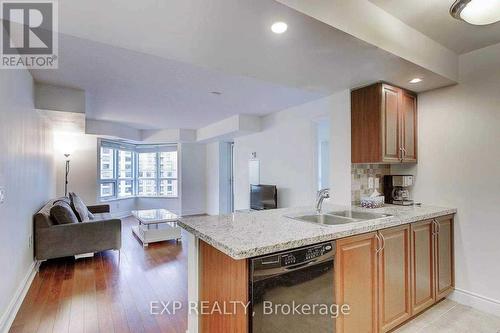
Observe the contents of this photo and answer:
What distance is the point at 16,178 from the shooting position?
256 cm

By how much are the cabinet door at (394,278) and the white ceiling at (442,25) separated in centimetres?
167

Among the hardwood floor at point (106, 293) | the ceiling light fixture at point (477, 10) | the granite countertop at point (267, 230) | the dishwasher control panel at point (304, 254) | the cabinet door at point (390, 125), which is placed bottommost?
the hardwood floor at point (106, 293)

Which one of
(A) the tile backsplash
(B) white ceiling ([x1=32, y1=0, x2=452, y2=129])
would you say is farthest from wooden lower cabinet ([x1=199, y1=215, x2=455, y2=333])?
(B) white ceiling ([x1=32, y1=0, x2=452, y2=129])

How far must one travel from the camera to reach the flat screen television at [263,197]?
15.7ft

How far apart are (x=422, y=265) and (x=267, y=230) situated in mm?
1609

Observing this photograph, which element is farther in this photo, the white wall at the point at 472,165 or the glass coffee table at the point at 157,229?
the glass coffee table at the point at 157,229

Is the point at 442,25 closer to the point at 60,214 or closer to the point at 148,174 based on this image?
the point at 60,214

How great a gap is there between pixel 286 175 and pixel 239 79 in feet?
6.95

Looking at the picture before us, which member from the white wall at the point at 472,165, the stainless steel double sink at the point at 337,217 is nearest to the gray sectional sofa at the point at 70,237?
the stainless steel double sink at the point at 337,217

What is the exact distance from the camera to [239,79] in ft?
10.8

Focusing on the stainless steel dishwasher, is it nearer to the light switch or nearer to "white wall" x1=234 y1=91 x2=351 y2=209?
"white wall" x1=234 y1=91 x2=351 y2=209

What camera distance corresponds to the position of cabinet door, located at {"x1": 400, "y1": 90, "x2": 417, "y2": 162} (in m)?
2.76

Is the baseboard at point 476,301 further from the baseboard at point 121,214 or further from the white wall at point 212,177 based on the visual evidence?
the baseboard at point 121,214

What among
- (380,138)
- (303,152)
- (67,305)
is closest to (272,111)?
(303,152)
